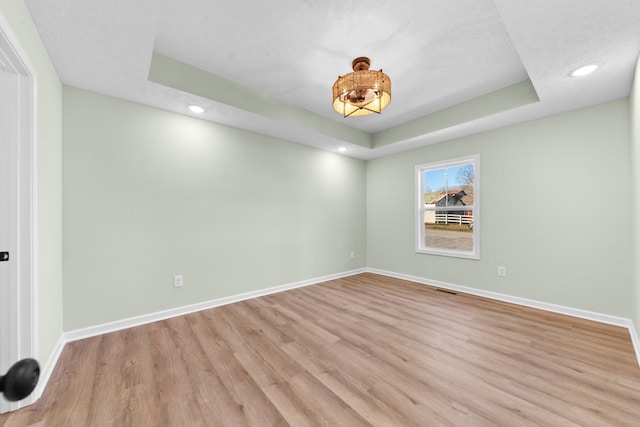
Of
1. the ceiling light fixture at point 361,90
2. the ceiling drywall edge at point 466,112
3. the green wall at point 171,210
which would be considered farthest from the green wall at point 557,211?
the green wall at point 171,210

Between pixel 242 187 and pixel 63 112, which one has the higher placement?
pixel 63 112

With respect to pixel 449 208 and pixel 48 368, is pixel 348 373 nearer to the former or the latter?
pixel 48 368

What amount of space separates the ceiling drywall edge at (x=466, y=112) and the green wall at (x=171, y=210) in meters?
1.37

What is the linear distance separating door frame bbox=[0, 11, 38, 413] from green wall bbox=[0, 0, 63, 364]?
0.31 feet

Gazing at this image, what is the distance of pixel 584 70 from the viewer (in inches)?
84.5

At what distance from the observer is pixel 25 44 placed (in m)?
1.49

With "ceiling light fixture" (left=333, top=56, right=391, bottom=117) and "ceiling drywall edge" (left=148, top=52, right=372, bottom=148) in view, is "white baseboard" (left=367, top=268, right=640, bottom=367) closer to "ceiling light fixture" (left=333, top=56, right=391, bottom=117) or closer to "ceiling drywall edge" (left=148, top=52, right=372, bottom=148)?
"ceiling drywall edge" (left=148, top=52, right=372, bottom=148)

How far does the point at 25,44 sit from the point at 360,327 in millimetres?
3243

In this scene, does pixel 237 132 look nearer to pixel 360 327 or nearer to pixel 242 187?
pixel 242 187

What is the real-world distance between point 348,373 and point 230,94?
290 cm

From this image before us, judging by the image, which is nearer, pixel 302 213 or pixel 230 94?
pixel 230 94

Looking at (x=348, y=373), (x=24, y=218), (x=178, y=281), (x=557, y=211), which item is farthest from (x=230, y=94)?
(x=557, y=211)

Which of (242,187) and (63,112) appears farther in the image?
(242,187)

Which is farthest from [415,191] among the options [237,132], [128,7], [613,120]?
[128,7]
